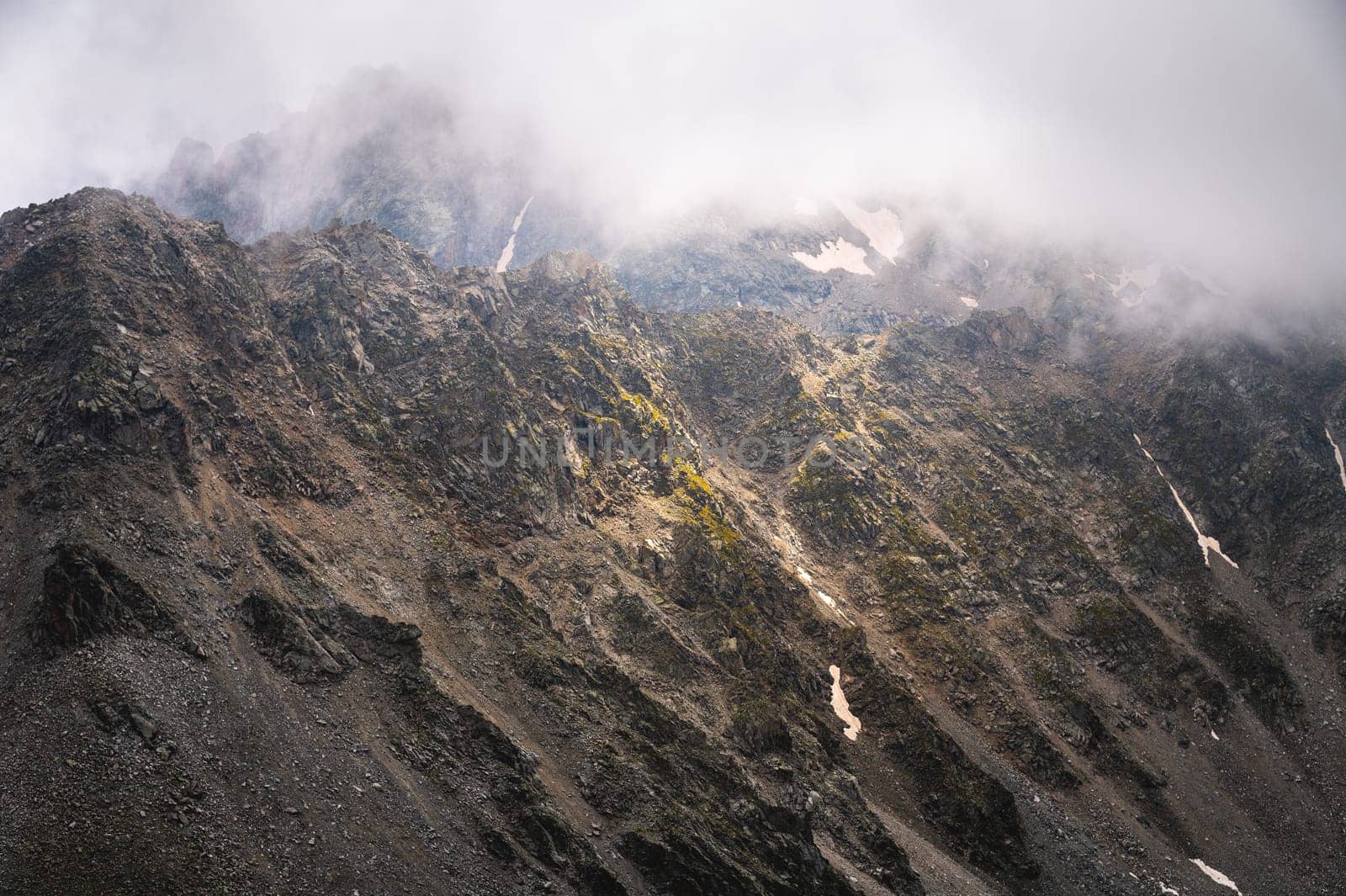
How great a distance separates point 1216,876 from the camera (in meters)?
80.2

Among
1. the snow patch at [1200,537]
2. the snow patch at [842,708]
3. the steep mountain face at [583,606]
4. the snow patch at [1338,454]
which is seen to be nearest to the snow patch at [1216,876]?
the steep mountain face at [583,606]

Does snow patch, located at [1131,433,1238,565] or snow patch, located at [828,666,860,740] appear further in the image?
snow patch, located at [1131,433,1238,565]

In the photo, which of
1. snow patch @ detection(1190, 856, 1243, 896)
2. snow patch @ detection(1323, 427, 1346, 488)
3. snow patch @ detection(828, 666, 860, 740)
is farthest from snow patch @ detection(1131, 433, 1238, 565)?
snow patch @ detection(828, 666, 860, 740)

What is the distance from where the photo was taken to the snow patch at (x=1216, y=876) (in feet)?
260

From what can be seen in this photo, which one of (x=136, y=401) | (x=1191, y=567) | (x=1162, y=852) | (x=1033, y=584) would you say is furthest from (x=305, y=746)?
(x=1191, y=567)

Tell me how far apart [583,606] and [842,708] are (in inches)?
1470

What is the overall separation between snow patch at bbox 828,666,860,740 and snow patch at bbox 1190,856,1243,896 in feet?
133

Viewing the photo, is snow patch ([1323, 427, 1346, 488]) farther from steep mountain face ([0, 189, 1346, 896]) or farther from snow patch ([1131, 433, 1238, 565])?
snow patch ([1131, 433, 1238, 565])

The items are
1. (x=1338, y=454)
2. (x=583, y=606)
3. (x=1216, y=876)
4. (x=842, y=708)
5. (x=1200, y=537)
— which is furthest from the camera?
(x=1338, y=454)

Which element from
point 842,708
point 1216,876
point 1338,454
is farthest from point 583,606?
point 1338,454

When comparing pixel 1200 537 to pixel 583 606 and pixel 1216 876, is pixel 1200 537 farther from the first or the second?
pixel 583 606

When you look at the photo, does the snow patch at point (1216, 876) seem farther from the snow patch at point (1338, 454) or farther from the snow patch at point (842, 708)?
the snow patch at point (1338, 454)

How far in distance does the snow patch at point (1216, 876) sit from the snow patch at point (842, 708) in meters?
40.4

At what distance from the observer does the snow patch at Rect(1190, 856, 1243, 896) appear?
79.2 m
